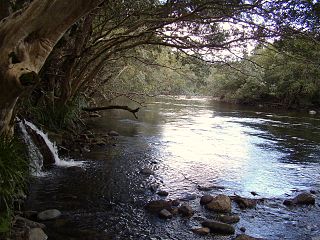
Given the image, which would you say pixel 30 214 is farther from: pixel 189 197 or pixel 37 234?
pixel 189 197

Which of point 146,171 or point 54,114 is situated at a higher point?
point 54,114

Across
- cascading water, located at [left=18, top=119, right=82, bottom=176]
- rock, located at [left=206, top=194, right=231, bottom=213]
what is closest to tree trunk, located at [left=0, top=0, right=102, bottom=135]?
rock, located at [left=206, top=194, right=231, bottom=213]

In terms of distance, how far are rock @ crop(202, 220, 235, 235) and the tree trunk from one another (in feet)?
12.1

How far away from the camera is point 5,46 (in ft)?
13.9

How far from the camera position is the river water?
617 cm

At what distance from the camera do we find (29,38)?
4.42 m

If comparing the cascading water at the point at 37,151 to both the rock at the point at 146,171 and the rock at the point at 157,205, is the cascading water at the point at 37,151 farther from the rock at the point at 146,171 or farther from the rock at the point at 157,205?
the rock at the point at 157,205

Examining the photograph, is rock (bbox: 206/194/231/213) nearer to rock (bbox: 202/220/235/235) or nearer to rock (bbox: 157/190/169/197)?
rock (bbox: 202/220/235/235)

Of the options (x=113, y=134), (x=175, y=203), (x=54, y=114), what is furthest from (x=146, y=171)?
(x=113, y=134)

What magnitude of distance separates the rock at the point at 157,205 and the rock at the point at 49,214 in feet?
5.43

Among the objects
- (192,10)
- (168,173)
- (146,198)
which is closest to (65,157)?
(168,173)

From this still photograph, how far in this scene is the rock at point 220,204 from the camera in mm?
6969

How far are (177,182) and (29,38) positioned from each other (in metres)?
5.46

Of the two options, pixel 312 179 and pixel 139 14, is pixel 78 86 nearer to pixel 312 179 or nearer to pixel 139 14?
pixel 139 14
